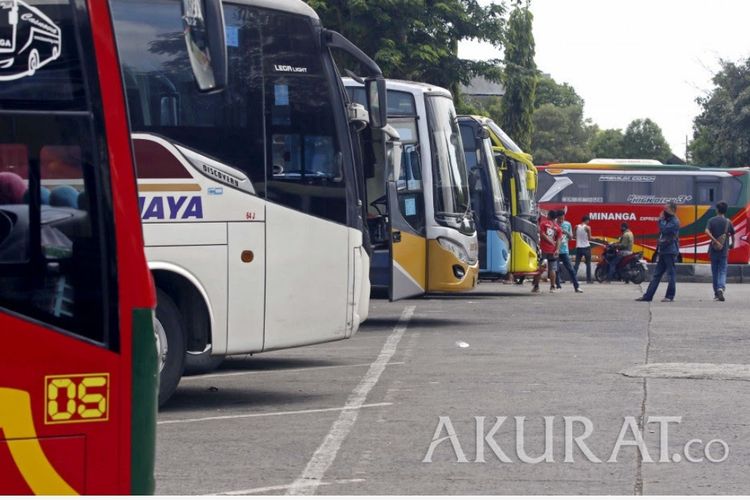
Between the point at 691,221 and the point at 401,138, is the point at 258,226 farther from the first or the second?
the point at 691,221

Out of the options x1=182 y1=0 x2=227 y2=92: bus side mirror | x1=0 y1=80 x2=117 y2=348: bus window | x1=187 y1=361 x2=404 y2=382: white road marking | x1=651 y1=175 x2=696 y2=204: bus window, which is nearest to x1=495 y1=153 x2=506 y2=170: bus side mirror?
x1=187 y1=361 x2=404 y2=382: white road marking

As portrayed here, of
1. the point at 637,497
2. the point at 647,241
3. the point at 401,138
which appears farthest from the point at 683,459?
the point at 647,241

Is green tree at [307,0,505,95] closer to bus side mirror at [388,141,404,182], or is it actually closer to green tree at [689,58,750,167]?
bus side mirror at [388,141,404,182]

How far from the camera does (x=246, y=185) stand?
10.5 m

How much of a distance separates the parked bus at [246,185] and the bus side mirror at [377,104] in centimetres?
123

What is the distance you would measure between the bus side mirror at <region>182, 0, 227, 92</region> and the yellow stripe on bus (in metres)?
1.96

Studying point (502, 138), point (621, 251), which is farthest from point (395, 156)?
point (621, 251)

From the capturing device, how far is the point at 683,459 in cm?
825

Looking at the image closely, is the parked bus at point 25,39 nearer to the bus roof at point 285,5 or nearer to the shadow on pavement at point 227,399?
the shadow on pavement at point 227,399

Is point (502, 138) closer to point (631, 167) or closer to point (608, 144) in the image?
point (631, 167)

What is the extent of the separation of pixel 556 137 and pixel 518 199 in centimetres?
8718

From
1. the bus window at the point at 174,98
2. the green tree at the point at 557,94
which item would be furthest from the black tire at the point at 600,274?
the green tree at the point at 557,94

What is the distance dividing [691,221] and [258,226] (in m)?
31.6

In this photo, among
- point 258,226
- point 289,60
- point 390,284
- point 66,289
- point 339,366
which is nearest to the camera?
point 66,289
